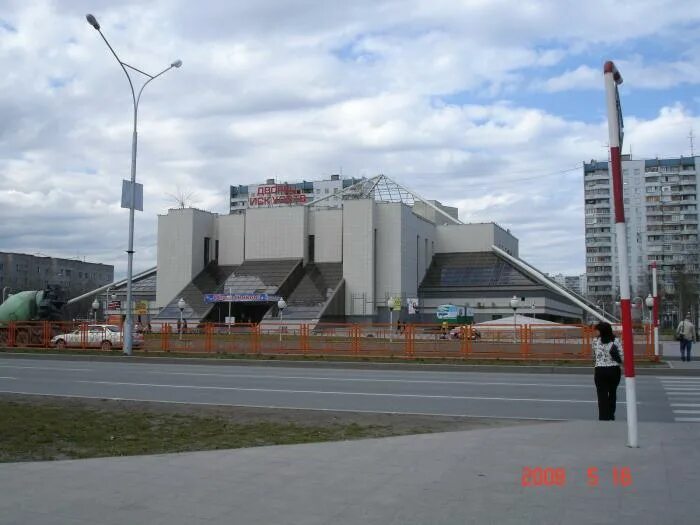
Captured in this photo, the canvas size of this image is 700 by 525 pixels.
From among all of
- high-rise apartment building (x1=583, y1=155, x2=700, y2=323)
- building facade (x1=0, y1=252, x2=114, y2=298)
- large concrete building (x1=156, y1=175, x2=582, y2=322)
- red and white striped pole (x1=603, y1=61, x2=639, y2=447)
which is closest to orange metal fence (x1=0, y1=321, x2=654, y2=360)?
red and white striped pole (x1=603, y1=61, x2=639, y2=447)

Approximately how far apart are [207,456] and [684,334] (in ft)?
86.5

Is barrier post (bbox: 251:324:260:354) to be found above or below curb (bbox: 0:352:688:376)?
above

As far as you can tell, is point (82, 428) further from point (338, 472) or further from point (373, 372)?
point (373, 372)

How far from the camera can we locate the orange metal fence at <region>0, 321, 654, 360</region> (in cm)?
2777

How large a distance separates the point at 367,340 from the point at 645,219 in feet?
382

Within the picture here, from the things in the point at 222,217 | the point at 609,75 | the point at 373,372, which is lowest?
the point at 373,372

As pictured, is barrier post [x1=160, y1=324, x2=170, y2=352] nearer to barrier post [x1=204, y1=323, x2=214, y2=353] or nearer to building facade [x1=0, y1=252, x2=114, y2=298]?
barrier post [x1=204, y1=323, x2=214, y2=353]

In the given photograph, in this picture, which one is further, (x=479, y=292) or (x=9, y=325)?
(x=479, y=292)

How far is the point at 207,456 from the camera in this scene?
8.48 metres

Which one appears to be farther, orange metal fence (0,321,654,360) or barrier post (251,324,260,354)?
barrier post (251,324,260,354)

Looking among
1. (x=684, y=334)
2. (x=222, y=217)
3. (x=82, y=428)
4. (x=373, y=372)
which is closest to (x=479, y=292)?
(x=222, y=217)

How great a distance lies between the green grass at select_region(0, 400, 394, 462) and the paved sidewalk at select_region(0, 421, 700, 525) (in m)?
0.96

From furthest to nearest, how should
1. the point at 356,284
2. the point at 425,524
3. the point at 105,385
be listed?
the point at 356,284 → the point at 105,385 → the point at 425,524

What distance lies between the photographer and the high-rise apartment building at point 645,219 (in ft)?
420
